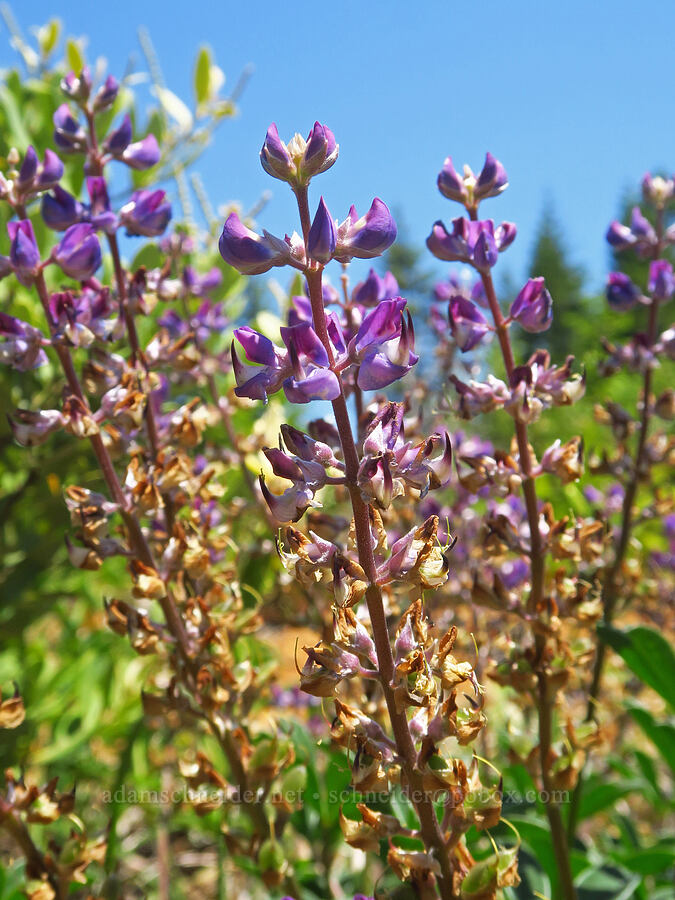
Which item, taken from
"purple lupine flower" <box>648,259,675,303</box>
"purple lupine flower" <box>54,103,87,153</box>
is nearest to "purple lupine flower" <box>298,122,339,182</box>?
"purple lupine flower" <box>54,103,87,153</box>

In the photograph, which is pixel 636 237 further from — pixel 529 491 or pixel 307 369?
pixel 307 369

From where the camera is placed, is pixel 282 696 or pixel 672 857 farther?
pixel 282 696

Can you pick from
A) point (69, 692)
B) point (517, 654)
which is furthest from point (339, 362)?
point (69, 692)

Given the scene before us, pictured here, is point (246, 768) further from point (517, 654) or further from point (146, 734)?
point (146, 734)

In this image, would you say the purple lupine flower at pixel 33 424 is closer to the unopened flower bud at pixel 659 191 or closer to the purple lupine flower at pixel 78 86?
the purple lupine flower at pixel 78 86

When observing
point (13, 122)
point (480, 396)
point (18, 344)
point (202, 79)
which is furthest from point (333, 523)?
point (202, 79)

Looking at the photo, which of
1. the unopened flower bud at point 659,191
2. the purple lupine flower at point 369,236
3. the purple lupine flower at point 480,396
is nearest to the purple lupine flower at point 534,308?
the purple lupine flower at point 480,396

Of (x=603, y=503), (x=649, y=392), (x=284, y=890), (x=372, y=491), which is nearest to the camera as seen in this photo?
(x=372, y=491)
